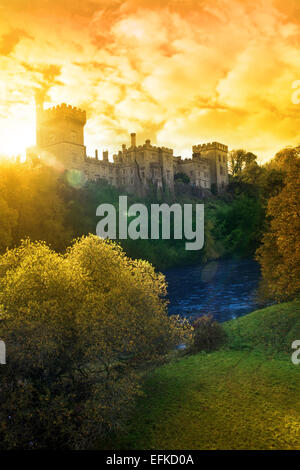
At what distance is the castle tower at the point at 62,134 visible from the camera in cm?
8494

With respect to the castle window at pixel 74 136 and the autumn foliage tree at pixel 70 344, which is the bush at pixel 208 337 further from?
the castle window at pixel 74 136

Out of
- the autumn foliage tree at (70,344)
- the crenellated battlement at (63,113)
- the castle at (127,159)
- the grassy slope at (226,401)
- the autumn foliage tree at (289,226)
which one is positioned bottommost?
the grassy slope at (226,401)

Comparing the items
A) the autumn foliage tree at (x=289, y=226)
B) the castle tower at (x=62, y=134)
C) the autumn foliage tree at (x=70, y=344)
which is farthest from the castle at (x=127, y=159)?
the autumn foliage tree at (x=70, y=344)

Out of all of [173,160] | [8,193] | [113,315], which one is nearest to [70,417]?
[113,315]

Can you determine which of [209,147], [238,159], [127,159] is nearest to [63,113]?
[127,159]

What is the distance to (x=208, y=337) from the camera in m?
22.3

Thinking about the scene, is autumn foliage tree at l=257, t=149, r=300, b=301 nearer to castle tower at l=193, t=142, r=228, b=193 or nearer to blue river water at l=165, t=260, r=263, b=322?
blue river water at l=165, t=260, r=263, b=322

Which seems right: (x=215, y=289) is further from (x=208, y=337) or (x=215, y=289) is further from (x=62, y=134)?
(x=62, y=134)

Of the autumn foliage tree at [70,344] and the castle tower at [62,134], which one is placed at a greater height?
the castle tower at [62,134]

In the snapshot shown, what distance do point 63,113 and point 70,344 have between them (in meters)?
78.4

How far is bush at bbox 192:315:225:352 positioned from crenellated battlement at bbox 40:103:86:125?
72.6 m

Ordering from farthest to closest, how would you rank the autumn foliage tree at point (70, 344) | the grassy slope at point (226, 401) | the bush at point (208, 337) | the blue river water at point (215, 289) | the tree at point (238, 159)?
the tree at point (238, 159) → the blue river water at point (215, 289) → the bush at point (208, 337) → the grassy slope at point (226, 401) → the autumn foliage tree at point (70, 344)

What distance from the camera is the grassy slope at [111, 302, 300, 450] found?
12.7m
